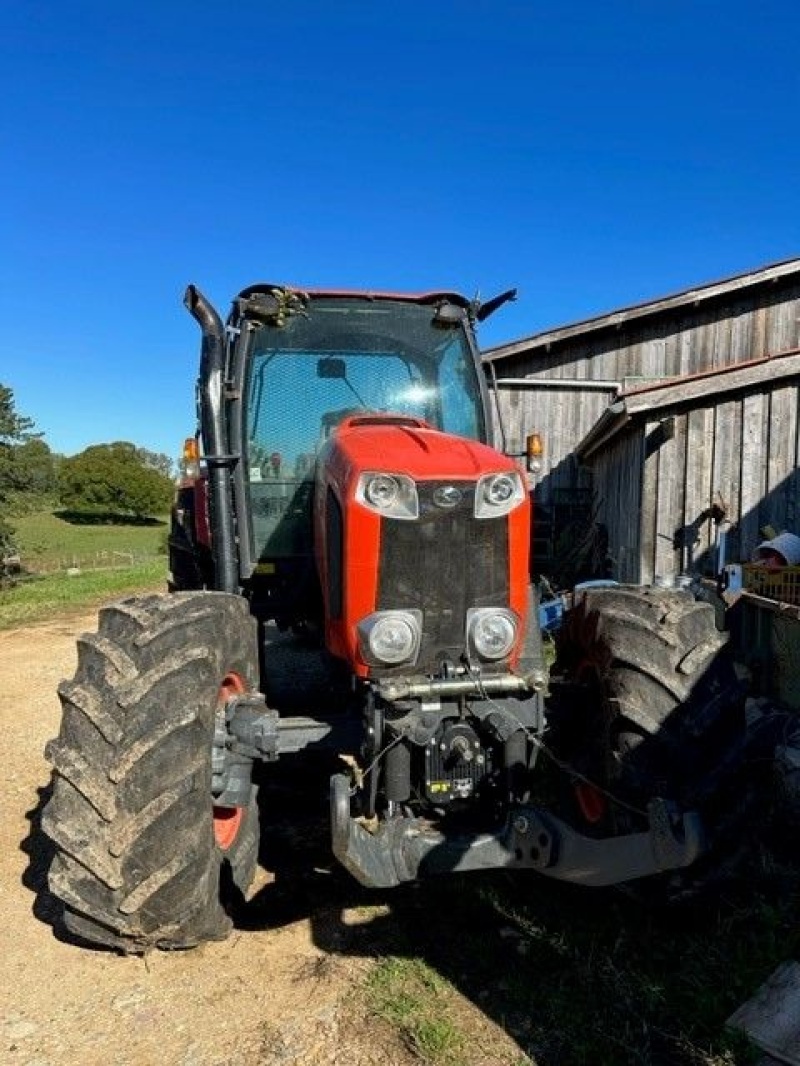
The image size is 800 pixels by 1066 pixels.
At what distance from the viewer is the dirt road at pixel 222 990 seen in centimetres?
280

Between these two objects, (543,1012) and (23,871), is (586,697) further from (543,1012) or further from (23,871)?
(23,871)

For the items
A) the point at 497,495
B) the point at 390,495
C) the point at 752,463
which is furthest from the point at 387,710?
the point at 752,463

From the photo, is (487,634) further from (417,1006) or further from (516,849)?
(417,1006)

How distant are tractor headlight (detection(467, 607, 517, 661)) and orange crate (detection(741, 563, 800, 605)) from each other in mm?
4484

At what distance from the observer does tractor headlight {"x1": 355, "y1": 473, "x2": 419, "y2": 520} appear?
10.5ft

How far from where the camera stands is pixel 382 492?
321 centimetres

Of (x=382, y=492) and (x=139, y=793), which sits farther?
(x=382, y=492)

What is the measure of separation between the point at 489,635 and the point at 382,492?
682mm

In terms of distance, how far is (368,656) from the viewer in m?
3.25

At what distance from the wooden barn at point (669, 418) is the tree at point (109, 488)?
2626 inches

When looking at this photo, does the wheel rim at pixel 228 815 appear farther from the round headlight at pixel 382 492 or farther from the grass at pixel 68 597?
the grass at pixel 68 597

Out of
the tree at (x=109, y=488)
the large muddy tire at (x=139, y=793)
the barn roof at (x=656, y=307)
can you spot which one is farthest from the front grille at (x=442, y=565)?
the tree at (x=109, y=488)

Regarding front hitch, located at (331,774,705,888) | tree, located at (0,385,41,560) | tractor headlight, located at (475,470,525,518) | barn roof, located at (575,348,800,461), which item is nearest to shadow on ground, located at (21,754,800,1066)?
front hitch, located at (331,774,705,888)

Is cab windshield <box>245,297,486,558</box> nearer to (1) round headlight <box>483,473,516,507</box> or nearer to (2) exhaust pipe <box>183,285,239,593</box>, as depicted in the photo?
(2) exhaust pipe <box>183,285,239,593</box>
